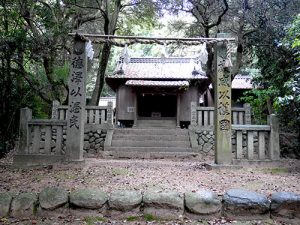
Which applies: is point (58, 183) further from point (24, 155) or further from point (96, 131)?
→ point (96, 131)

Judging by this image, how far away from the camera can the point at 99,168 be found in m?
6.52

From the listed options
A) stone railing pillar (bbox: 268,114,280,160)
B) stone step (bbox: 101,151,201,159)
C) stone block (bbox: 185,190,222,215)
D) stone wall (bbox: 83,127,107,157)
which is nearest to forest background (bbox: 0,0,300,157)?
stone railing pillar (bbox: 268,114,280,160)

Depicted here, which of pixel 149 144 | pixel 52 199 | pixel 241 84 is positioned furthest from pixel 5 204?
pixel 241 84

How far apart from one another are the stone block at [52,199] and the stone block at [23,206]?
11 centimetres

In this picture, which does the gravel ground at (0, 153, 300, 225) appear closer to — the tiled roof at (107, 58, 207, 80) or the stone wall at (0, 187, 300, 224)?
the stone wall at (0, 187, 300, 224)

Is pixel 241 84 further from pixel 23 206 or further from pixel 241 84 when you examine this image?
pixel 23 206

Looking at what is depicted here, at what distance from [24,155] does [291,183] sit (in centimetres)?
590

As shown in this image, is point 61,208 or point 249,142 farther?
point 249,142

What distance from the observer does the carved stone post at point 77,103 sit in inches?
266

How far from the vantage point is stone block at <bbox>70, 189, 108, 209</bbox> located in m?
3.95

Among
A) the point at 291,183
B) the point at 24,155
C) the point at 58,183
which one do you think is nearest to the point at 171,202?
the point at 58,183

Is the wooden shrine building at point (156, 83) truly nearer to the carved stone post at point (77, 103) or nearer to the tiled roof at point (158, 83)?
the tiled roof at point (158, 83)

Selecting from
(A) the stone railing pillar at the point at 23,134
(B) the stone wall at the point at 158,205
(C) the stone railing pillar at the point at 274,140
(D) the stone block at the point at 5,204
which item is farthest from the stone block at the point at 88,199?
(C) the stone railing pillar at the point at 274,140

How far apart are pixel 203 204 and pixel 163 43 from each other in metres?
4.42
